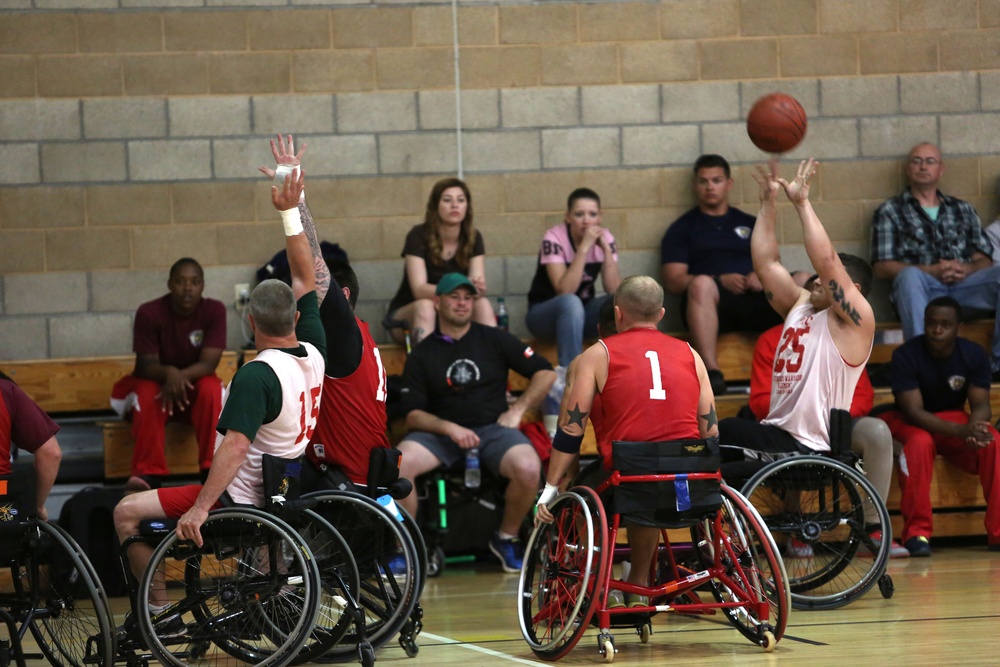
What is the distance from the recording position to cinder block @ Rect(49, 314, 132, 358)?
24.3ft

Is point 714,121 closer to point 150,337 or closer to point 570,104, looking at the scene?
point 570,104

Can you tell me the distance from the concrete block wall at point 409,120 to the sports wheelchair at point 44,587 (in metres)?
3.50

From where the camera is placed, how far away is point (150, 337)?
21.7 feet

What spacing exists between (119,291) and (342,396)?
3.25m

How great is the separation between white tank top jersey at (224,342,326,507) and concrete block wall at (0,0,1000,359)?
3.51 metres

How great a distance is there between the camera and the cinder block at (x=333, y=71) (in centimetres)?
756

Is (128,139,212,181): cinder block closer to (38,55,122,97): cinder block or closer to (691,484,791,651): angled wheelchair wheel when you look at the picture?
(38,55,122,97): cinder block

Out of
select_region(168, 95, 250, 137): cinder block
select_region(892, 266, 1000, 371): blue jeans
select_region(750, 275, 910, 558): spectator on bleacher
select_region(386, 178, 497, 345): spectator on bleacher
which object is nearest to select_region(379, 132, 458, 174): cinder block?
select_region(386, 178, 497, 345): spectator on bleacher

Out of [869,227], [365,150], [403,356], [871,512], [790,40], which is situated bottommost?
[871,512]

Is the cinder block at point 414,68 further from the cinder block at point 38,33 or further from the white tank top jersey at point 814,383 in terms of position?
the white tank top jersey at point 814,383

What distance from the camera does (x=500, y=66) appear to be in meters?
7.72

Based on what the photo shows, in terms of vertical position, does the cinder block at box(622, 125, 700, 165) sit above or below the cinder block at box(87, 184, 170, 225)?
above

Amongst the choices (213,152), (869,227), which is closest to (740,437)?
(869,227)

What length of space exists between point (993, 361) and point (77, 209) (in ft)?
17.3
